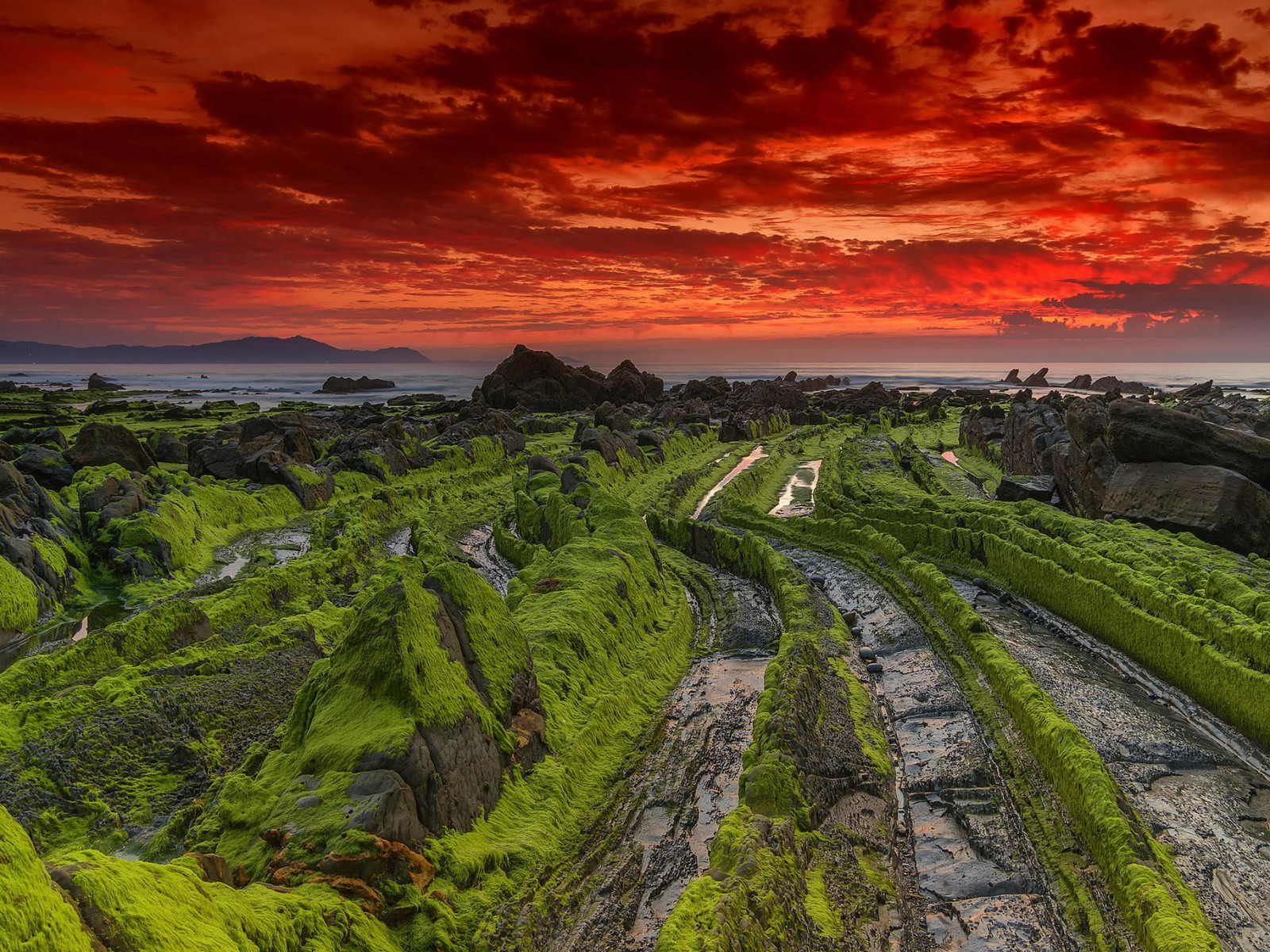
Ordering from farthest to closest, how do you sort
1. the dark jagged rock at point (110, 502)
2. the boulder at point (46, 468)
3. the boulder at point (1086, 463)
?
1. the boulder at point (1086, 463)
2. the boulder at point (46, 468)
3. the dark jagged rock at point (110, 502)

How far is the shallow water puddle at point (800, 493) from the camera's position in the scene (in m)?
42.9

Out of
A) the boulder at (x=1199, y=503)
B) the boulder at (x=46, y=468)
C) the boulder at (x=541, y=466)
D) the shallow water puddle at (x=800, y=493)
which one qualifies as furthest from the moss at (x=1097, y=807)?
the boulder at (x=46, y=468)

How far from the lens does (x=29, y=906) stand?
17.3 feet

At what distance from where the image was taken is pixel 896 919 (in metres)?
10.2

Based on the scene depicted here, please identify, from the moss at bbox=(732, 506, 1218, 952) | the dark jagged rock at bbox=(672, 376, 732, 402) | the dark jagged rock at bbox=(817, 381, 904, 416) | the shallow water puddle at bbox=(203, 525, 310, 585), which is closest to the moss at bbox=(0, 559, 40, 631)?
the shallow water puddle at bbox=(203, 525, 310, 585)

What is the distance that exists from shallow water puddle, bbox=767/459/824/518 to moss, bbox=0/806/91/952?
3661 cm

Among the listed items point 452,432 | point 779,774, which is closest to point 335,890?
point 779,774

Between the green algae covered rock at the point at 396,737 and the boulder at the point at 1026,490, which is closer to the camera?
the green algae covered rock at the point at 396,737

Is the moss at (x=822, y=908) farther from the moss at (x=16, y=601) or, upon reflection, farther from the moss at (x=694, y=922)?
the moss at (x=16, y=601)

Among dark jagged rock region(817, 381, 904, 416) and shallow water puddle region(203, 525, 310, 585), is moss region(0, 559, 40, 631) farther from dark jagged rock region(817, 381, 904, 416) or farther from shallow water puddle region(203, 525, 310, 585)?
Result: dark jagged rock region(817, 381, 904, 416)

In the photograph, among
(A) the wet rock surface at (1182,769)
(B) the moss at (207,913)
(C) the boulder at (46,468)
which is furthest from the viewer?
(C) the boulder at (46,468)

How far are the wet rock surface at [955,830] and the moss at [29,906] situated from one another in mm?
9397

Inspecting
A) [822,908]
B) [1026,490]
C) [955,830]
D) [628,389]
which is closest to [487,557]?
[955,830]

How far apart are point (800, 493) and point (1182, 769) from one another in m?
34.8
